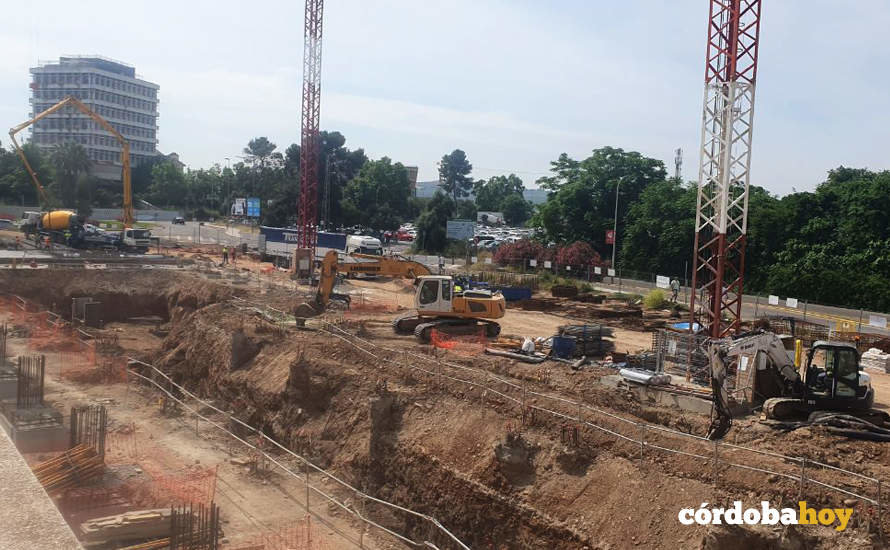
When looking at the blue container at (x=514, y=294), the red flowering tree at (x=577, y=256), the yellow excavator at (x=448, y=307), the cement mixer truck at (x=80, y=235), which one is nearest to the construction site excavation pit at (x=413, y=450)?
the yellow excavator at (x=448, y=307)

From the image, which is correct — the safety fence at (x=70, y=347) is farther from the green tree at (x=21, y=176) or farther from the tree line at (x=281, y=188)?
the green tree at (x=21, y=176)

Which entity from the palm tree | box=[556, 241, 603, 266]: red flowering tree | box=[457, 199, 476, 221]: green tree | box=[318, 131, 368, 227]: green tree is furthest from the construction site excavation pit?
box=[457, 199, 476, 221]: green tree

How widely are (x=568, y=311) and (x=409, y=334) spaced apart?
1308cm

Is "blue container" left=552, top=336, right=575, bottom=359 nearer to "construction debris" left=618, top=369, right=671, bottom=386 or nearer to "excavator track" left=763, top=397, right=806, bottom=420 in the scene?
"construction debris" left=618, top=369, right=671, bottom=386

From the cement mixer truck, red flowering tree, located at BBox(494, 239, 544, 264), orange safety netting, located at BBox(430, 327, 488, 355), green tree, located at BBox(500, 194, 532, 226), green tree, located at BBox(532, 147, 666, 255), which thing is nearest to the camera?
orange safety netting, located at BBox(430, 327, 488, 355)

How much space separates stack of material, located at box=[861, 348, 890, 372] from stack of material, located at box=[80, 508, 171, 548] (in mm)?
23117

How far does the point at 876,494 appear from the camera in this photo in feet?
37.5

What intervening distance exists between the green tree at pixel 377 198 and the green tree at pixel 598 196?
1009 inches

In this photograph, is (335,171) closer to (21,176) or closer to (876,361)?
(21,176)

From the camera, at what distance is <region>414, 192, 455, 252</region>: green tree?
69938 millimetres

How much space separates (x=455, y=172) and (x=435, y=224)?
54.8 meters

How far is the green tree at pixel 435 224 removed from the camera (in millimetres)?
69938

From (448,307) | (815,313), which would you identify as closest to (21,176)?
(448,307)
